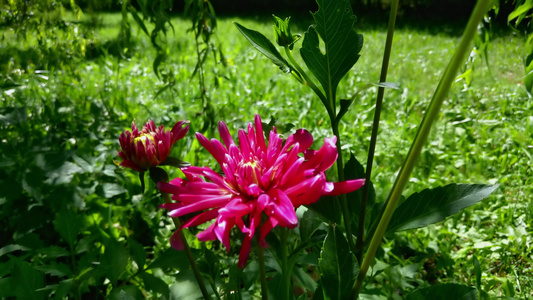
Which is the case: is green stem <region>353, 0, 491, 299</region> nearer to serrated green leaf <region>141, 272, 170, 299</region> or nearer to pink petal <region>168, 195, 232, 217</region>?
pink petal <region>168, 195, 232, 217</region>

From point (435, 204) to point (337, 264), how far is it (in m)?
0.17

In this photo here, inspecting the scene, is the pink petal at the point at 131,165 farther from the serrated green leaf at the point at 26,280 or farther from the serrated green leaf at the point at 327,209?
the serrated green leaf at the point at 26,280

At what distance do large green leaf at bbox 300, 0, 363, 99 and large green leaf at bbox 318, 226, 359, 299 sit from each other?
9.0 inches

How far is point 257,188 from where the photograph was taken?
50cm

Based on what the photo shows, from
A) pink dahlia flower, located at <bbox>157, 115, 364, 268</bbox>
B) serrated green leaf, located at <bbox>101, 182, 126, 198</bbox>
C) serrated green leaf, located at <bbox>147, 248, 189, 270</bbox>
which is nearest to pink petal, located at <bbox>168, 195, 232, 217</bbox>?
pink dahlia flower, located at <bbox>157, 115, 364, 268</bbox>

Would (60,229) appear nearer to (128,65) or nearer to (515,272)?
(515,272)

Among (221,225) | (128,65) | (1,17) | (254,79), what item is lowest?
(128,65)

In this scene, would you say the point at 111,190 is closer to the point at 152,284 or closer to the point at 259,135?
the point at 152,284

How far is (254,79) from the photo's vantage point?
10.2 feet

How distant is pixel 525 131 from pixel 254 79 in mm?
1704

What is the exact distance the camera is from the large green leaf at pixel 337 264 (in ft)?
1.77

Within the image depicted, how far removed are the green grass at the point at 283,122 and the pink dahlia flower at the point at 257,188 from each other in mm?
578

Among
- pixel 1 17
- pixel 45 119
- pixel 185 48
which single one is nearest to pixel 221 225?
pixel 45 119

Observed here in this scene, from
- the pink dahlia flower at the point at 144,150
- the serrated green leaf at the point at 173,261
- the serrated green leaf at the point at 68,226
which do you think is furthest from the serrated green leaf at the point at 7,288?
the pink dahlia flower at the point at 144,150
